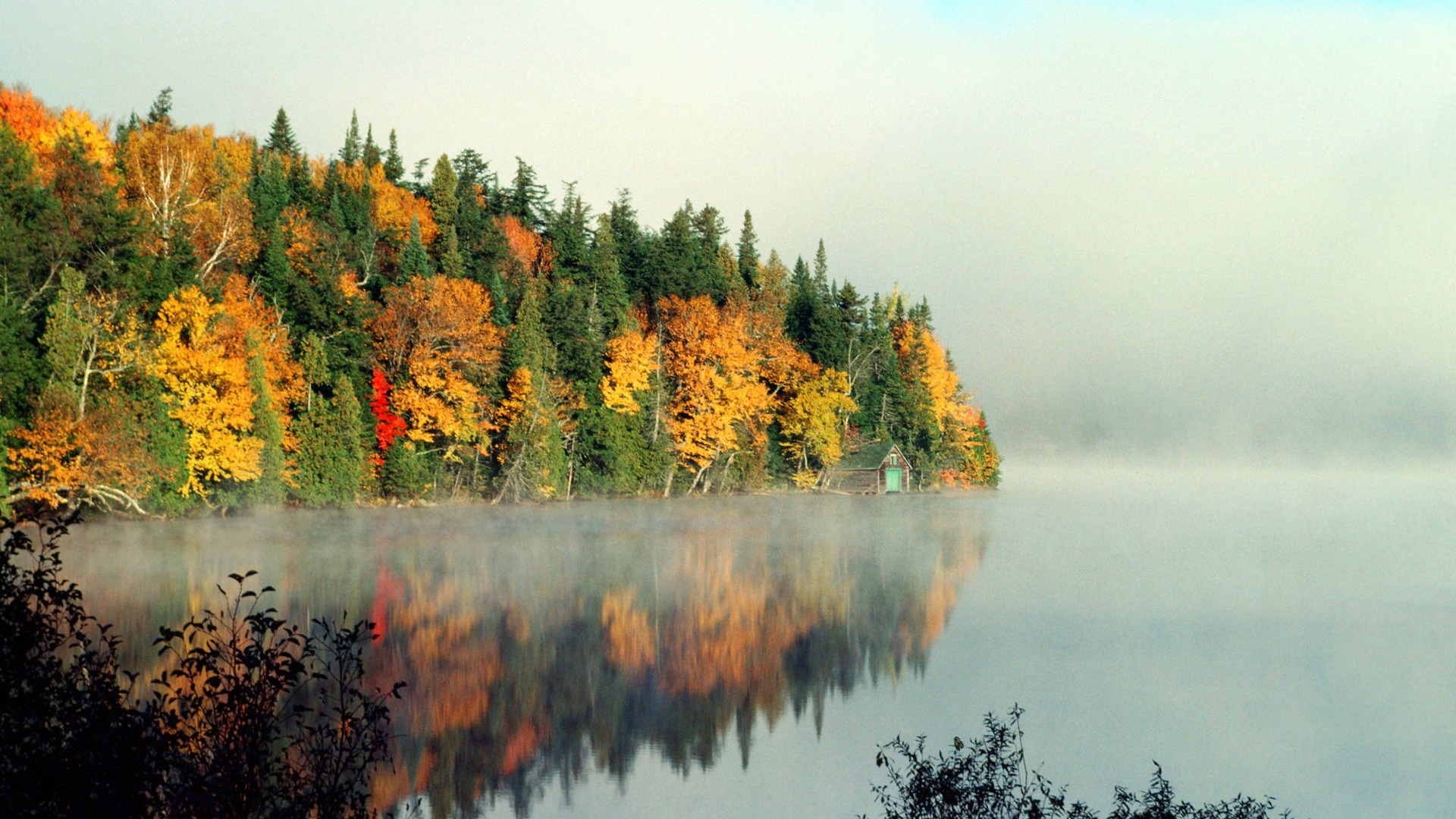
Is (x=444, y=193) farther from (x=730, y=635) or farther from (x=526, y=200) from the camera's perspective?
(x=730, y=635)

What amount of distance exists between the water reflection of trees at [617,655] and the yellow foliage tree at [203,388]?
1540cm

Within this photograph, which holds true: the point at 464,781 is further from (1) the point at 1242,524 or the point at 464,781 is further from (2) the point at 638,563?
(1) the point at 1242,524

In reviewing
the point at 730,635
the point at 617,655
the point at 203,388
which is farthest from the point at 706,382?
the point at 617,655

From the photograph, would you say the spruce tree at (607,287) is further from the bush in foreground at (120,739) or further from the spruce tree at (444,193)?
the bush in foreground at (120,739)

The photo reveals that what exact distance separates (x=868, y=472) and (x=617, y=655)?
6071 centimetres

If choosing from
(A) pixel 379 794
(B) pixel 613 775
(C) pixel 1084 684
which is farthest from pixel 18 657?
(C) pixel 1084 684

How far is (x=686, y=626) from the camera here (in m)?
22.3

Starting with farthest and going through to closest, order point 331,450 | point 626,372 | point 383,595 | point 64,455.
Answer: point 626,372 < point 331,450 < point 64,455 < point 383,595

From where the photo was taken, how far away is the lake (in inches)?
520

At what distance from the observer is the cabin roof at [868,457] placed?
3088 inches

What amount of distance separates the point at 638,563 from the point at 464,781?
20.6m

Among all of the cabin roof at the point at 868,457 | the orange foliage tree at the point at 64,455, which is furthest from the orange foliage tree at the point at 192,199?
the cabin roof at the point at 868,457

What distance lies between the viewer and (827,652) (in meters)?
20.3

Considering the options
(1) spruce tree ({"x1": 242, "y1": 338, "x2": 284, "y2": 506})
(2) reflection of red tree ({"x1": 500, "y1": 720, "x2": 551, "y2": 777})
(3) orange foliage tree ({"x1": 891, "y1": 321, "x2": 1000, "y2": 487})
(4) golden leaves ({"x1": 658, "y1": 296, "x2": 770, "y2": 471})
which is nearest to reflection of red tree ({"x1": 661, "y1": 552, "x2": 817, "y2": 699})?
(2) reflection of red tree ({"x1": 500, "y1": 720, "x2": 551, "y2": 777})
